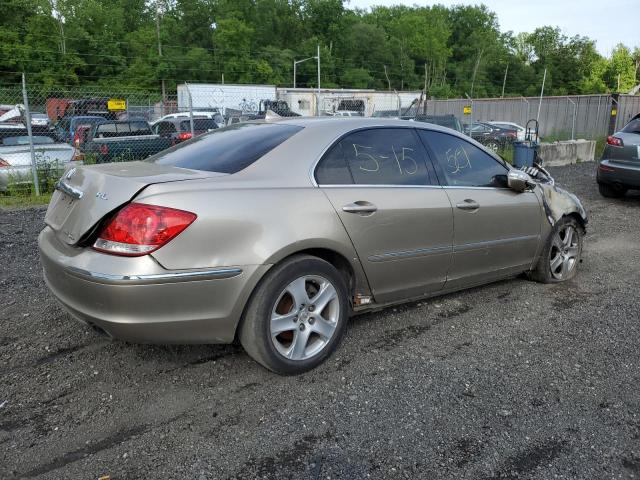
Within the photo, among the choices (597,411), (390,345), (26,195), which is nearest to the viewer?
(597,411)

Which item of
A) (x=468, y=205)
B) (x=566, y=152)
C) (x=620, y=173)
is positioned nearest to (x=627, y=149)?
(x=620, y=173)

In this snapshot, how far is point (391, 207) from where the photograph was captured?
3566mm

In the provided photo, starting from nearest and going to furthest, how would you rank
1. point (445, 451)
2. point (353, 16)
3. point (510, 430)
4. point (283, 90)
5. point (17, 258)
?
point (445, 451) → point (510, 430) → point (17, 258) → point (283, 90) → point (353, 16)

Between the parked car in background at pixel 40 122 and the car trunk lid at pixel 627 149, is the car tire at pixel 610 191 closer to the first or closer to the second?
the car trunk lid at pixel 627 149

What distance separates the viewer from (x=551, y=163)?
15086 millimetres

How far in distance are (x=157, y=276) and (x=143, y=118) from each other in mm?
15980

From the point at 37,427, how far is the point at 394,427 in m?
1.77

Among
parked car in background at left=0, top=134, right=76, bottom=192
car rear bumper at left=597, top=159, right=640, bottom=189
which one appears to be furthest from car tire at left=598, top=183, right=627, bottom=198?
parked car in background at left=0, top=134, right=76, bottom=192

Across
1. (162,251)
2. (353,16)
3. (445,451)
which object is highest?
(353,16)

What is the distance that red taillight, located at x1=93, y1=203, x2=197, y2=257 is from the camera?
2717mm

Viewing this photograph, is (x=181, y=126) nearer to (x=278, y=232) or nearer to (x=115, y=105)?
(x=115, y=105)

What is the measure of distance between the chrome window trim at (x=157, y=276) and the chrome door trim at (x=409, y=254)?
3.35ft

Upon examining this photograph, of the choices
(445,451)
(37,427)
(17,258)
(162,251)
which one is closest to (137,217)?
(162,251)

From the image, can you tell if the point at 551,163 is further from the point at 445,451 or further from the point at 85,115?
the point at 445,451
